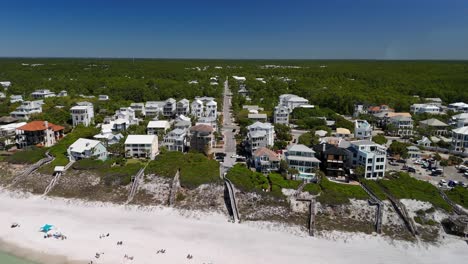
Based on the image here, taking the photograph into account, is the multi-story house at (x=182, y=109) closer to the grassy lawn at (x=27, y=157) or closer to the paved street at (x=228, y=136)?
the paved street at (x=228, y=136)

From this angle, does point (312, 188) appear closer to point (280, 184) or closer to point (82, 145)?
point (280, 184)

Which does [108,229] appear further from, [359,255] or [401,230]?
[401,230]

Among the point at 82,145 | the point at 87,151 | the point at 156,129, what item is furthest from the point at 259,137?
the point at 82,145

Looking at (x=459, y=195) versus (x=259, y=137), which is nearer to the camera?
(x=459, y=195)

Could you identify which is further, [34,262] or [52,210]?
[52,210]

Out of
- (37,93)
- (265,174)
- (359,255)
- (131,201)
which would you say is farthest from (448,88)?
(37,93)

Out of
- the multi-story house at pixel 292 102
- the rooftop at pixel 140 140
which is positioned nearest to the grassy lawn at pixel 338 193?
the rooftop at pixel 140 140
